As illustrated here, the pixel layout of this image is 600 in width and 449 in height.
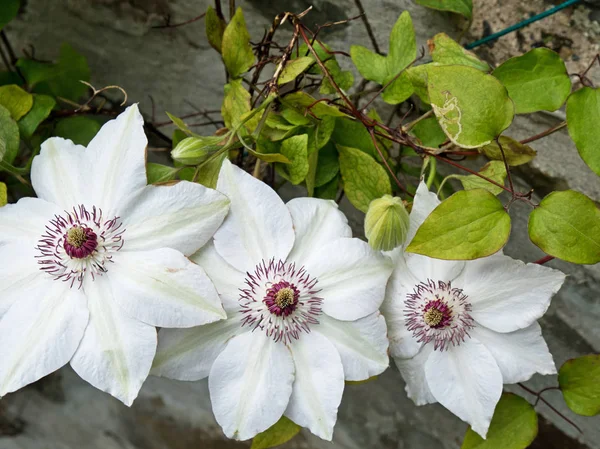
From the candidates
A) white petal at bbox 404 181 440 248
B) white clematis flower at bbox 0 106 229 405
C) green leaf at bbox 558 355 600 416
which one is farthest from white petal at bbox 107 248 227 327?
green leaf at bbox 558 355 600 416

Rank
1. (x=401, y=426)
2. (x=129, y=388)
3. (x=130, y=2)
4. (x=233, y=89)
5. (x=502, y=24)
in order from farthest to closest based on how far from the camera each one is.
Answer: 1. (x=401, y=426)
2. (x=130, y=2)
3. (x=502, y=24)
4. (x=233, y=89)
5. (x=129, y=388)

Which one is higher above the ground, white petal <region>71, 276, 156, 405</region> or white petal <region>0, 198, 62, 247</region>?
white petal <region>0, 198, 62, 247</region>

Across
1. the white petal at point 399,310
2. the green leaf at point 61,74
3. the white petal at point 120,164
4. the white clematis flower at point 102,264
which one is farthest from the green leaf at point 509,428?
the green leaf at point 61,74

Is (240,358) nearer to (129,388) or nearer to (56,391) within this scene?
(129,388)

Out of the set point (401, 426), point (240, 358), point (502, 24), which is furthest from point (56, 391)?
point (502, 24)

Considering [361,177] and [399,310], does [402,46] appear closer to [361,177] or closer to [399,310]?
[361,177]

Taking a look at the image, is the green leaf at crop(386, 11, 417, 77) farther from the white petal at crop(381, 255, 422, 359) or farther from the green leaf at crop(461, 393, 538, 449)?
the green leaf at crop(461, 393, 538, 449)
